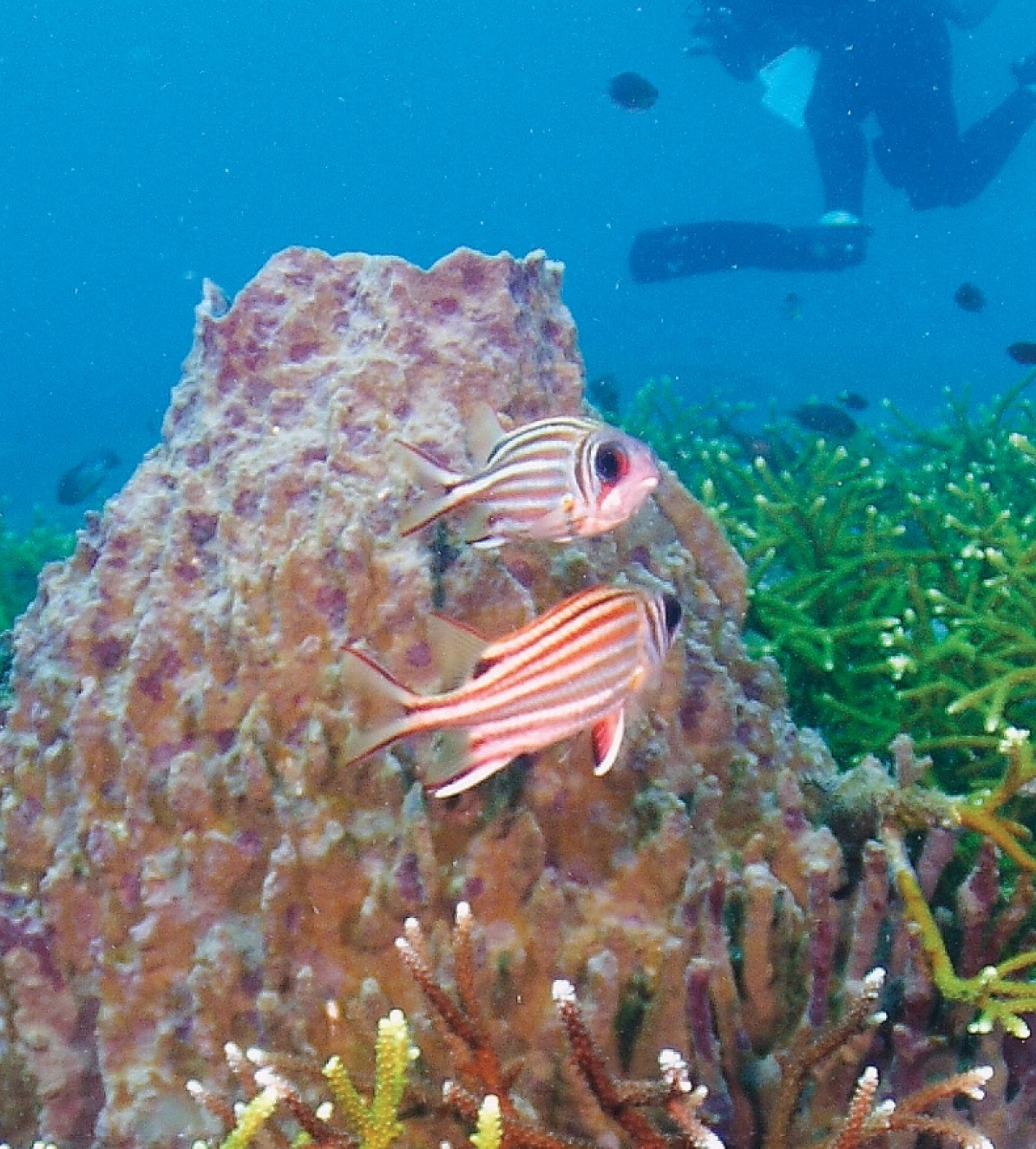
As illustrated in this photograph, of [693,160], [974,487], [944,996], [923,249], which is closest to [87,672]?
[944,996]

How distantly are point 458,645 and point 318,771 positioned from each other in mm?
1159

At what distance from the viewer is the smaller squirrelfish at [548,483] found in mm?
2320

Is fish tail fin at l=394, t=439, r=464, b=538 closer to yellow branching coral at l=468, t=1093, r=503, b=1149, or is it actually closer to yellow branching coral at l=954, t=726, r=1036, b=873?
yellow branching coral at l=468, t=1093, r=503, b=1149

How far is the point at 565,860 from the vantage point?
8.93ft

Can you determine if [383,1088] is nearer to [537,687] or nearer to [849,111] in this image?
[537,687]

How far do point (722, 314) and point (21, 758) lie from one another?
93.0 meters

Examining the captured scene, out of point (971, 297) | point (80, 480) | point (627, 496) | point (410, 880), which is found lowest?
point (410, 880)

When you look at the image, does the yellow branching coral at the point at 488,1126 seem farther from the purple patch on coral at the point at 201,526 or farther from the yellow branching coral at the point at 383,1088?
the purple patch on coral at the point at 201,526

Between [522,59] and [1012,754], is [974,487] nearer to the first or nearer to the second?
[1012,754]

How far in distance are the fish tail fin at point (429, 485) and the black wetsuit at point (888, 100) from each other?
67.8ft

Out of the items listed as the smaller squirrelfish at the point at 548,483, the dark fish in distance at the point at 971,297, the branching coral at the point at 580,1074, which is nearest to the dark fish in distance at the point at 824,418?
the dark fish in distance at the point at 971,297

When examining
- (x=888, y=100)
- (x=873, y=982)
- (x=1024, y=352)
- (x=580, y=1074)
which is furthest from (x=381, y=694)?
(x=888, y=100)

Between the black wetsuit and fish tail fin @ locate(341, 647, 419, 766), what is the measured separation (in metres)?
21.4

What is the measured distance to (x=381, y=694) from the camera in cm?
182
